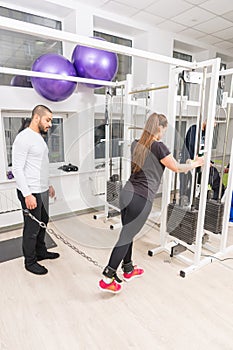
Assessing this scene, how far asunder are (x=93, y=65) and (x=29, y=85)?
33.4 inches

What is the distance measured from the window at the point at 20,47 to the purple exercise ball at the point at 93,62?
67 cm

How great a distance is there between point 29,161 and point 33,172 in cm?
9

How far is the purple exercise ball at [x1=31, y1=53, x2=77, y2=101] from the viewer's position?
242 centimetres

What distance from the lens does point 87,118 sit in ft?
10.7

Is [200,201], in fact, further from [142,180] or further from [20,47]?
[20,47]

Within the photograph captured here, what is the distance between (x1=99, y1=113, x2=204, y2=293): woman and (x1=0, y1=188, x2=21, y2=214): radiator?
1.64m

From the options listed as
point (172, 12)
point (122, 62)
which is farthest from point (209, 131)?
point (122, 62)

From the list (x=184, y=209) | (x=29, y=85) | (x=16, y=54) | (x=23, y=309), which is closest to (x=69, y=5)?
(x=16, y=54)

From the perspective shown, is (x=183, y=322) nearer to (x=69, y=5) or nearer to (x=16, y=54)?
(x=16, y=54)

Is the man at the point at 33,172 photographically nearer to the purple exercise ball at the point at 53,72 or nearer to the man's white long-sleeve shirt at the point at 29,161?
the man's white long-sleeve shirt at the point at 29,161

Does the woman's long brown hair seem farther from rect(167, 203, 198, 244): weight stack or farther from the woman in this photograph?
rect(167, 203, 198, 244): weight stack

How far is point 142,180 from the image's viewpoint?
1.70 m

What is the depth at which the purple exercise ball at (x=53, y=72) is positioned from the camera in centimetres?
242

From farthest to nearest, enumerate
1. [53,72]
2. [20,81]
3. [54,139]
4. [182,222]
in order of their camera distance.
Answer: [54,139]
[20,81]
[53,72]
[182,222]
